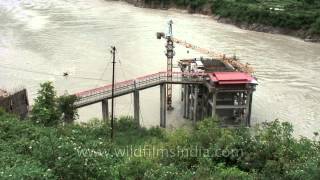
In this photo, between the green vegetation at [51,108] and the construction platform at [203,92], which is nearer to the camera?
the green vegetation at [51,108]

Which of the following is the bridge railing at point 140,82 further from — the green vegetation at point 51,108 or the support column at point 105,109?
the green vegetation at point 51,108

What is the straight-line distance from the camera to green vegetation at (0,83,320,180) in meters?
16.2

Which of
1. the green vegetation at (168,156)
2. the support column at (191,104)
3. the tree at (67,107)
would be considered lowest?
the support column at (191,104)

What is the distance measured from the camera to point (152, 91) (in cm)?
5044

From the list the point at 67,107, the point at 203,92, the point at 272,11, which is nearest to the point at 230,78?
the point at 203,92

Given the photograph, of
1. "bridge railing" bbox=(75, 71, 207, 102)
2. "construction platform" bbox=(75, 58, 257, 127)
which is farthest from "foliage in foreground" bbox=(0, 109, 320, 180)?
"bridge railing" bbox=(75, 71, 207, 102)

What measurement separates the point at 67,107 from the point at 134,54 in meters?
27.4

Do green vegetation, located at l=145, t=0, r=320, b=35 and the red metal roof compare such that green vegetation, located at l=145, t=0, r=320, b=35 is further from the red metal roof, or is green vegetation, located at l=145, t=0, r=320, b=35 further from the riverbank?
the red metal roof

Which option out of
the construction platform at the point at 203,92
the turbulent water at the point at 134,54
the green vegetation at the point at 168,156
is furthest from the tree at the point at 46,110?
the turbulent water at the point at 134,54

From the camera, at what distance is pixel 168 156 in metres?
23.2

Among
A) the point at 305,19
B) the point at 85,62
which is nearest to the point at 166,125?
the point at 85,62

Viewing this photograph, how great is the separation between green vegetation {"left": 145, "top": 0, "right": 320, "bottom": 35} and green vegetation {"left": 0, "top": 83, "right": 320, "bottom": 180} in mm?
57327

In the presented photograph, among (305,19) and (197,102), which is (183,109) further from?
(305,19)

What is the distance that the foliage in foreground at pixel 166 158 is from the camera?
16172 mm
